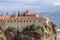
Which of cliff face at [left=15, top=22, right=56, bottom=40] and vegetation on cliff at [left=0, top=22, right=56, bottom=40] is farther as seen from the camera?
vegetation on cliff at [left=0, top=22, right=56, bottom=40]

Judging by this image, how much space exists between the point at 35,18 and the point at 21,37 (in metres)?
6.14

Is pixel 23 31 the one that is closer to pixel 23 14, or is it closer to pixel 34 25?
pixel 34 25

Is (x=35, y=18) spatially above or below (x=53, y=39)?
above

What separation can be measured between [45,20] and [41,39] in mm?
4708

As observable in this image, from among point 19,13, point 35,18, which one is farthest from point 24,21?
point 19,13

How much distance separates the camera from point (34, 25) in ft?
265

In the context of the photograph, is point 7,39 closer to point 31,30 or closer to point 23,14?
point 31,30

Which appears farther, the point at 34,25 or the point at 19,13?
the point at 19,13

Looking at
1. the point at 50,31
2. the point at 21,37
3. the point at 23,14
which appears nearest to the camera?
the point at 21,37

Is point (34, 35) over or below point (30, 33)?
below

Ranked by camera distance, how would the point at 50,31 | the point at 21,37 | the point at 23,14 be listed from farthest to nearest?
1. the point at 23,14
2. the point at 50,31
3. the point at 21,37

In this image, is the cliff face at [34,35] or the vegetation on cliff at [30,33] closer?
the cliff face at [34,35]

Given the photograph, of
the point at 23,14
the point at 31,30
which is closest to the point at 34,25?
the point at 31,30

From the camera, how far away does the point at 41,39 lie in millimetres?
79938
